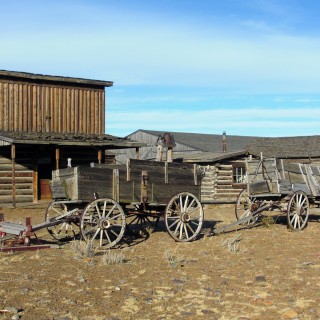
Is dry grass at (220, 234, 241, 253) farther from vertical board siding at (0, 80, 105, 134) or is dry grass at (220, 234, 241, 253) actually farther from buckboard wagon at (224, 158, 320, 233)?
vertical board siding at (0, 80, 105, 134)

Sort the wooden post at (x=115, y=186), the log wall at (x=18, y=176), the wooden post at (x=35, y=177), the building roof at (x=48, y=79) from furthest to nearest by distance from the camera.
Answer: the building roof at (x=48, y=79), the wooden post at (x=35, y=177), the log wall at (x=18, y=176), the wooden post at (x=115, y=186)

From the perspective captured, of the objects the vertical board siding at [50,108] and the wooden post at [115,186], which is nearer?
the wooden post at [115,186]

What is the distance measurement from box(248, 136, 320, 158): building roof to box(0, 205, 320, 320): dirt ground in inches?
978

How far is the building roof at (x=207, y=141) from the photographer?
47.5 metres

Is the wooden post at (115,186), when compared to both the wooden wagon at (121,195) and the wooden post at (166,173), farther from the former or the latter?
the wooden post at (166,173)

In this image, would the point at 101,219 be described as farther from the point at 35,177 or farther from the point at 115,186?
the point at 35,177

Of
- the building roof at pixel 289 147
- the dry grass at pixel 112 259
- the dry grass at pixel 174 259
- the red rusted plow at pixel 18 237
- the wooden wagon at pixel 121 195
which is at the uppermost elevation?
the building roof at pixel 289 147

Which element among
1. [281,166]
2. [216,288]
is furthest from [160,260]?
[281,166]

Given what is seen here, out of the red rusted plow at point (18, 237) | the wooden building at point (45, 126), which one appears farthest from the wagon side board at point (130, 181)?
the wooden building at point (45, 126)

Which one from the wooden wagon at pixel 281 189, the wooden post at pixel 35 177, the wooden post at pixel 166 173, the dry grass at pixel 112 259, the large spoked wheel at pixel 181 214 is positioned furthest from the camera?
the wooden post at pixel 35 177

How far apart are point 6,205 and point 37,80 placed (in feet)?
20.6

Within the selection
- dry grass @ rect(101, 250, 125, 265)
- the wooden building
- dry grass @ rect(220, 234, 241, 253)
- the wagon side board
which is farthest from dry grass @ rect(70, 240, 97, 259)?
the wooden building

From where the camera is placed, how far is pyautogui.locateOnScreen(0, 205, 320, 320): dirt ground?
5.73m

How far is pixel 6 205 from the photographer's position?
2186 centimetres
